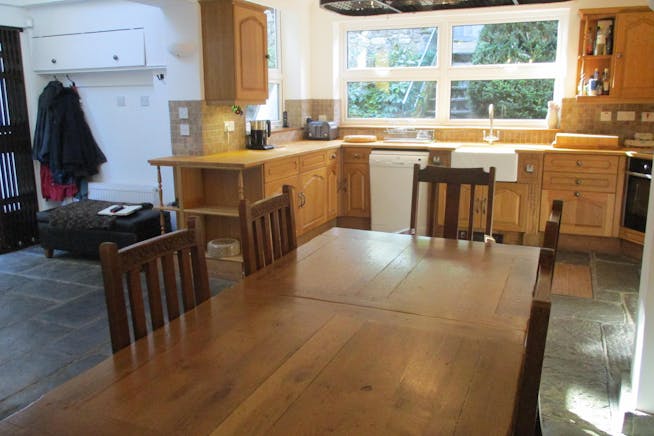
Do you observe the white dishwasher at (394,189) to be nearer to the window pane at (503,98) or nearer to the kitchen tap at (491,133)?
the kitchen tap at (491,133)

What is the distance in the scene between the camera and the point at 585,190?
4.71 metres

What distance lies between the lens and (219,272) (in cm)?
426

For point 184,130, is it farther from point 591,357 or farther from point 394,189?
point 591,357

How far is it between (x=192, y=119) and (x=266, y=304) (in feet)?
9.59

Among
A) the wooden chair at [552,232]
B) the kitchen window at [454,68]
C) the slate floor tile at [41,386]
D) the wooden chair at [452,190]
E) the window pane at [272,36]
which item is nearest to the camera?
the wooden chair at [552,232]

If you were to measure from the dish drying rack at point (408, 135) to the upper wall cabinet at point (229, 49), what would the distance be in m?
1.85

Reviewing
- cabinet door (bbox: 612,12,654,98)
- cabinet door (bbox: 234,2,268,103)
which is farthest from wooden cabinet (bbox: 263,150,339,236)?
cabinet door (bbox: 612,12,654,98)

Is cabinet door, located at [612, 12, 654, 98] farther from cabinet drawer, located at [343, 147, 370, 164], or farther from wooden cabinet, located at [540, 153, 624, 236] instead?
cabinet drawer, located at [343, 147, 370, 164]

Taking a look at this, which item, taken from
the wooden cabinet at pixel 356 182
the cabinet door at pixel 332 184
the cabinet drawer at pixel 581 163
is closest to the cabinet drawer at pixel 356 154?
the wooden cabinet at pixel 356 182

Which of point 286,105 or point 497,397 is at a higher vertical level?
point 286,105

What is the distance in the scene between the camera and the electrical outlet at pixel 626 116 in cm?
494

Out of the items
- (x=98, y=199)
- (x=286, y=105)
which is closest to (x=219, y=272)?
(x=98, y=199)

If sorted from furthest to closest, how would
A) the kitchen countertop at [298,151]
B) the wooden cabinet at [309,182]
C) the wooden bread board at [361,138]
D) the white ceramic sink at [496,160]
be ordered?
the wooden bread board at [361,138] < the white ceramic sink at [496,160] < the wooden cabinet at [309,182] < the kitchen countertop at [298,151]

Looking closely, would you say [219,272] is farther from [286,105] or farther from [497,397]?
[497,397]
